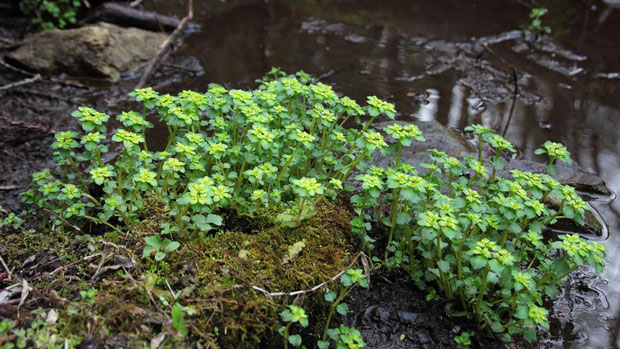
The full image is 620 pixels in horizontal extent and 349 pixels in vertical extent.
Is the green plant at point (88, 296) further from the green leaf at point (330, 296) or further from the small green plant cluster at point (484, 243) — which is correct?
the small green plant cluster at point (484, 243)

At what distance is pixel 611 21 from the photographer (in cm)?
770

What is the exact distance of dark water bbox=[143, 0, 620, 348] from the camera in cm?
512

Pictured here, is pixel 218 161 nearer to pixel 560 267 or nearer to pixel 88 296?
pixel 88 296

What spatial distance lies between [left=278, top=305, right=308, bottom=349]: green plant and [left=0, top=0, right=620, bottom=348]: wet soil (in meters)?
0.59

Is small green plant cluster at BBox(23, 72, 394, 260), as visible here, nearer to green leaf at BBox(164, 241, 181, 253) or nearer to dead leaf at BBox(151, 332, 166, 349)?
green leaf at BBox(164, 241, 181, 253)

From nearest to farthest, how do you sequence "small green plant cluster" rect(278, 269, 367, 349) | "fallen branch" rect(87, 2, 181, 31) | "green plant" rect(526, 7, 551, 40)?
"small green plant cluster" rect(278, 269, 367, 349), "green plant" rect(526, 7, 551, 40), "fallen branch" rect(87, 2, 181, 31)

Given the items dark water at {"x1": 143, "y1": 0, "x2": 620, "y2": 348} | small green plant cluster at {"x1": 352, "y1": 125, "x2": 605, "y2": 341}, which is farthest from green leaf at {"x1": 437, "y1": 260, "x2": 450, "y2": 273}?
dark water at {"x1": 143, "y1": 0, "x2": 620, "y2": 348}

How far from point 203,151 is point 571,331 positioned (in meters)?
2.65

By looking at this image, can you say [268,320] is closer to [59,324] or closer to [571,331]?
[59,324]

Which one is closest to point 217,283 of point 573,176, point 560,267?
point 560,267

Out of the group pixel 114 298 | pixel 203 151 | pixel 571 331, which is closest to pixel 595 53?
pixel 571 331

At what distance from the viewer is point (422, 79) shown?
610cm

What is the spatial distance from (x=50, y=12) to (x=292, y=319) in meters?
6.59

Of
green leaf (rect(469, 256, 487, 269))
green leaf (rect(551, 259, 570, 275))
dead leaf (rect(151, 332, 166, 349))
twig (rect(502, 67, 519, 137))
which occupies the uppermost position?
green leaf (rect(469, 256, 487, 269))
